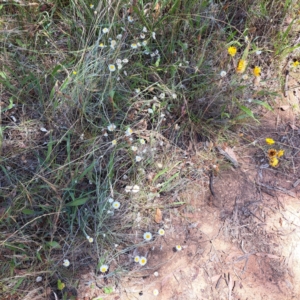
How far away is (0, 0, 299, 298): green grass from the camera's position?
1646 millimetres

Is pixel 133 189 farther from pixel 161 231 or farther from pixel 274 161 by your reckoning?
pixel 274 161

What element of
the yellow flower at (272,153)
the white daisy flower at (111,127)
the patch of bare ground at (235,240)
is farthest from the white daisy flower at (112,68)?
the yellow flower at (272,153)

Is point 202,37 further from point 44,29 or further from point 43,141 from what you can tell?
point 43,141

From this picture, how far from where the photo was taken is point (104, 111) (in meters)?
1.84

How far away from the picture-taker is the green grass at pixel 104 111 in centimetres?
165

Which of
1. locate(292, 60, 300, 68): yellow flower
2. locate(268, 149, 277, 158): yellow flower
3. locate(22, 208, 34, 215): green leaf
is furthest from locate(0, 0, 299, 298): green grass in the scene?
locate(268, 149, 277, 158): yellow flower

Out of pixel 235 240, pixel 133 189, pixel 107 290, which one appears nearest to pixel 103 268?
pixel 107 290

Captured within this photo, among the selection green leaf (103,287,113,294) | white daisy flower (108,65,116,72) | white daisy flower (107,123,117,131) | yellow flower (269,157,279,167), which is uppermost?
white daisy flower (108,65,116,72)

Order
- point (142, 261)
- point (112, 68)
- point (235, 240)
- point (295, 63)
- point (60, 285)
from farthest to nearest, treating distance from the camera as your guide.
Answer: point (295, 63) < point (112, 68) < point (235, 240) < point (142, 261) < point (60, 285)

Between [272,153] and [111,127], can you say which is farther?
[272,153]

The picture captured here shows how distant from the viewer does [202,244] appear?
1.74 meters

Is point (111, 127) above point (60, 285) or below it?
above

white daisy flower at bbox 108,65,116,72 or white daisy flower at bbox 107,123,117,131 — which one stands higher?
white daisy flower at bbox 108,65,116,72

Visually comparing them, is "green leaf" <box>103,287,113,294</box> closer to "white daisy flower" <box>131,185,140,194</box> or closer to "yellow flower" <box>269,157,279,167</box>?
"white daisy flower" <box>131,185,140,194</box>
